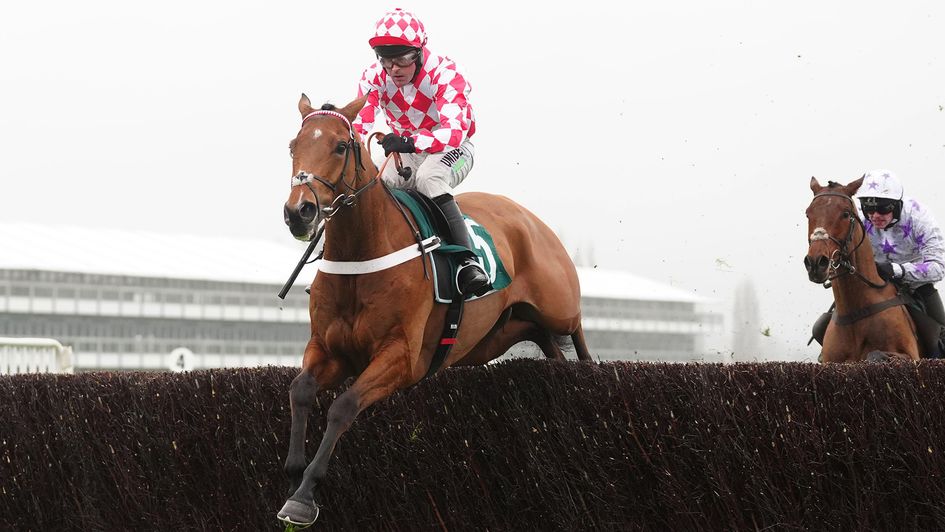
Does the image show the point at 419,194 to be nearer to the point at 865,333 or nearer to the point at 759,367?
the point at 759,367

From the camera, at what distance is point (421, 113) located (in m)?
5.47

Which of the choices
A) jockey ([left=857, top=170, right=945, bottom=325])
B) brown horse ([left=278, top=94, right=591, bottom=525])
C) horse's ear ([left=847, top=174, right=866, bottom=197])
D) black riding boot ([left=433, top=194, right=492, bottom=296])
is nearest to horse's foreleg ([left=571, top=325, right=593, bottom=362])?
brown horse ([left=278, top=94, right=591, bottom=525])

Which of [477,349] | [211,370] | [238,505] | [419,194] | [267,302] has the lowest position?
[267,302]

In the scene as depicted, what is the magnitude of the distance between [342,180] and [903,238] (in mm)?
4422

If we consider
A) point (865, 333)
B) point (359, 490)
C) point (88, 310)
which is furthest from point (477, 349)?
point (88, 310)

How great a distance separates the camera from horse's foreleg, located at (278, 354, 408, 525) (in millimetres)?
4215

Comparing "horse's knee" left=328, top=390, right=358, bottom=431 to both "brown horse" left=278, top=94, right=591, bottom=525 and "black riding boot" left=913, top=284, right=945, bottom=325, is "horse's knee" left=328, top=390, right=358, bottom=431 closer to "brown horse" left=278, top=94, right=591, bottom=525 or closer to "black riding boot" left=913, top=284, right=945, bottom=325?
"brown horse" left=278, top=94, right=591, bottom=525

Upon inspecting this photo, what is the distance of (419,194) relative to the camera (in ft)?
17.8

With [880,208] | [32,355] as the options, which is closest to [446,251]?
[880,208]

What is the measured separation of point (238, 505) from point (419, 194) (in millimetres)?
2005

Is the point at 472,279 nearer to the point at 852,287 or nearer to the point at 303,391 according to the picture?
the point at 303,391

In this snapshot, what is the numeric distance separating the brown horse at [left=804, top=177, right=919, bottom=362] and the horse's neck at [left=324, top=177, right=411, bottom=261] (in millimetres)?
3097

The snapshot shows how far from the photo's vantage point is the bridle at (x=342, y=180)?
4.35 meters

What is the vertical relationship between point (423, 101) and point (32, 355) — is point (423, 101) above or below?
above
